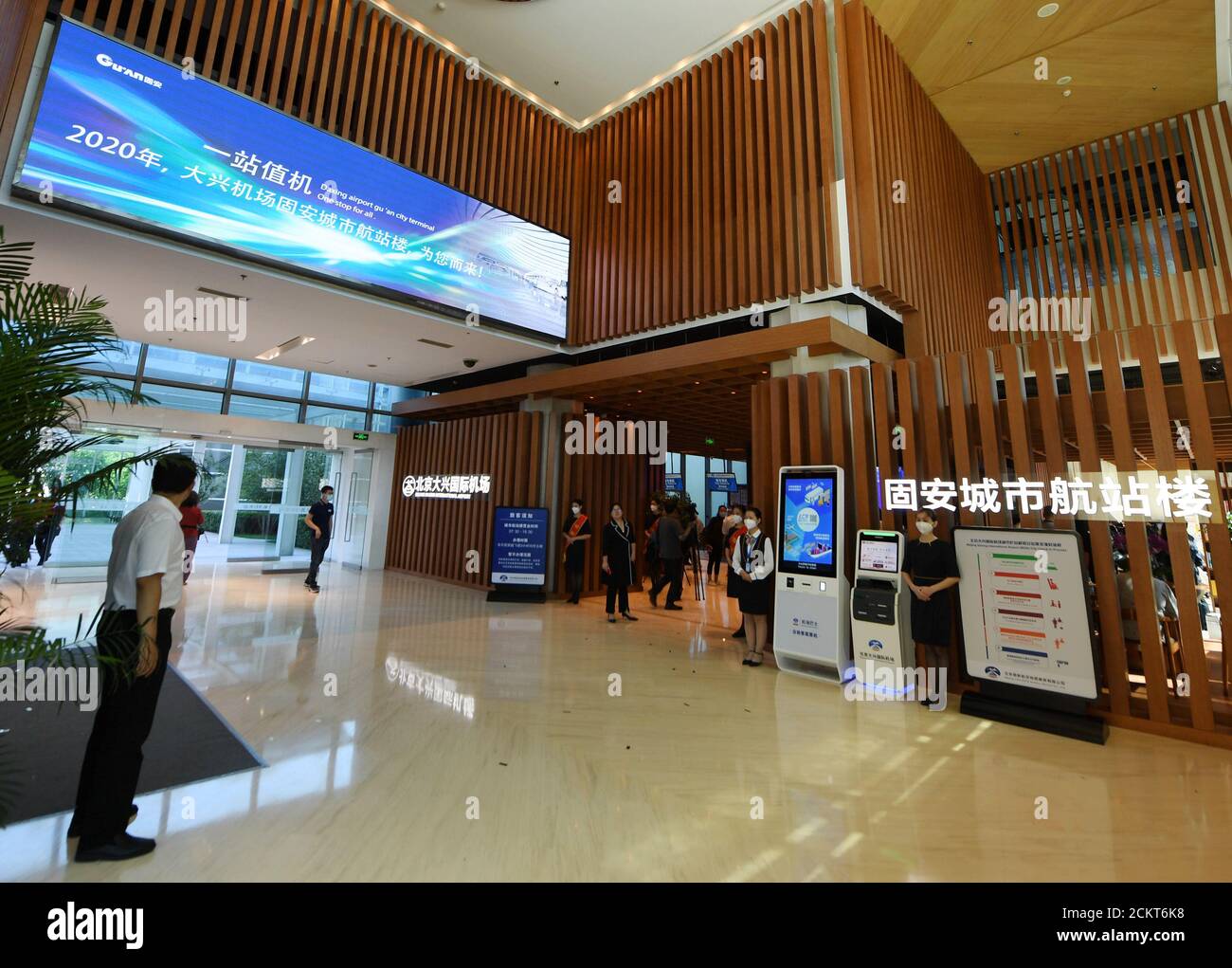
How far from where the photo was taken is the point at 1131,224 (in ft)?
27.7

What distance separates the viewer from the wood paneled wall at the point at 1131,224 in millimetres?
7641

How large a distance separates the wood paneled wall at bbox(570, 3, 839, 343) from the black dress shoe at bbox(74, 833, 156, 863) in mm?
6668

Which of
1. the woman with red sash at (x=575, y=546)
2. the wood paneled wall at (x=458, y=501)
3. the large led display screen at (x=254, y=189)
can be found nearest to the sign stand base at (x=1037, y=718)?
the woman with red sash at (x=575, y=546)

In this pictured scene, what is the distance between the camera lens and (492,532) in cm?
810

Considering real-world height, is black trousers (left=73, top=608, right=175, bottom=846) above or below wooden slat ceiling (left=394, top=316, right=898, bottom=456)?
below

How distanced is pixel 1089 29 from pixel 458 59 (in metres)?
8.26

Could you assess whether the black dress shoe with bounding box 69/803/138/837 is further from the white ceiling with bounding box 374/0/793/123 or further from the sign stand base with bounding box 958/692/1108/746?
the white ceiling with bounding box 374/0/793/123

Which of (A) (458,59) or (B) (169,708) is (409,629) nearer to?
(B) (169,708)

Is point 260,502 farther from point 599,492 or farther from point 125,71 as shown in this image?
point 125,71

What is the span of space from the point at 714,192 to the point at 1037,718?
6.73 m

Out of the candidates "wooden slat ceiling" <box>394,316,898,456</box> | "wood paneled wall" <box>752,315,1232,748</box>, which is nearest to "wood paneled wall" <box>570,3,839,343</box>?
"wooden slat ceiling" <box>394,316,898,456</box>

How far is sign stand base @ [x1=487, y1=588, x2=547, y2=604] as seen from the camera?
25.8 ft

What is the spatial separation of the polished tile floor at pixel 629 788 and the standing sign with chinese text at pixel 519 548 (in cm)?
311
